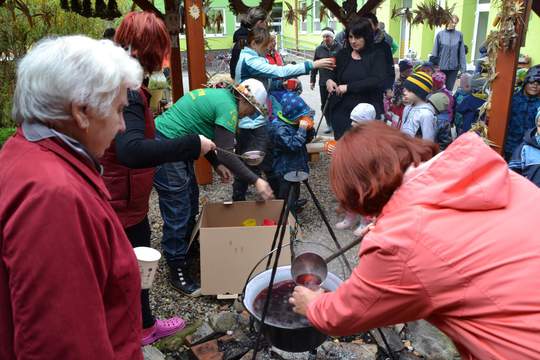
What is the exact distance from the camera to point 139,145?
2113 mm

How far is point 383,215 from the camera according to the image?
1271mm

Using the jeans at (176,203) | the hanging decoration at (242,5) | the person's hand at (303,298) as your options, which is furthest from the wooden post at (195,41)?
the person's hand at (303,298)

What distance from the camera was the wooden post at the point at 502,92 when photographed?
3.64 metres

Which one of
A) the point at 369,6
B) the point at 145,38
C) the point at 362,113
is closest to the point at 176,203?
the point at 145,38

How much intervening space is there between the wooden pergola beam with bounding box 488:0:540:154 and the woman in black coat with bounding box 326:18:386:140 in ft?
3.38

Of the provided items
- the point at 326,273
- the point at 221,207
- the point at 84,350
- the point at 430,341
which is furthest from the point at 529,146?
the point at 84,350

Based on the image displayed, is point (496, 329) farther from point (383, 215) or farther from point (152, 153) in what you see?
point (152, 153)

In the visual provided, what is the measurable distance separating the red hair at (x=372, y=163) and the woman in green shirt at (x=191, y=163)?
1.42 m

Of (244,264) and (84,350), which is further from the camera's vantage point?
(244,264)

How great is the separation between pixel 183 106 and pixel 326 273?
1347 mm

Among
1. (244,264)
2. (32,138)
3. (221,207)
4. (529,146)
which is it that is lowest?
(244,264)

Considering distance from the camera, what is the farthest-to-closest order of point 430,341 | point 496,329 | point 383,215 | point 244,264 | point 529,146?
point 529,146
point 244,264
point 430,341
point 383,215
point 496,329

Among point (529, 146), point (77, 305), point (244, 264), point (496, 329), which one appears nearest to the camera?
point (77, 305)

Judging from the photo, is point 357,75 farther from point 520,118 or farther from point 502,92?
point 520,118
